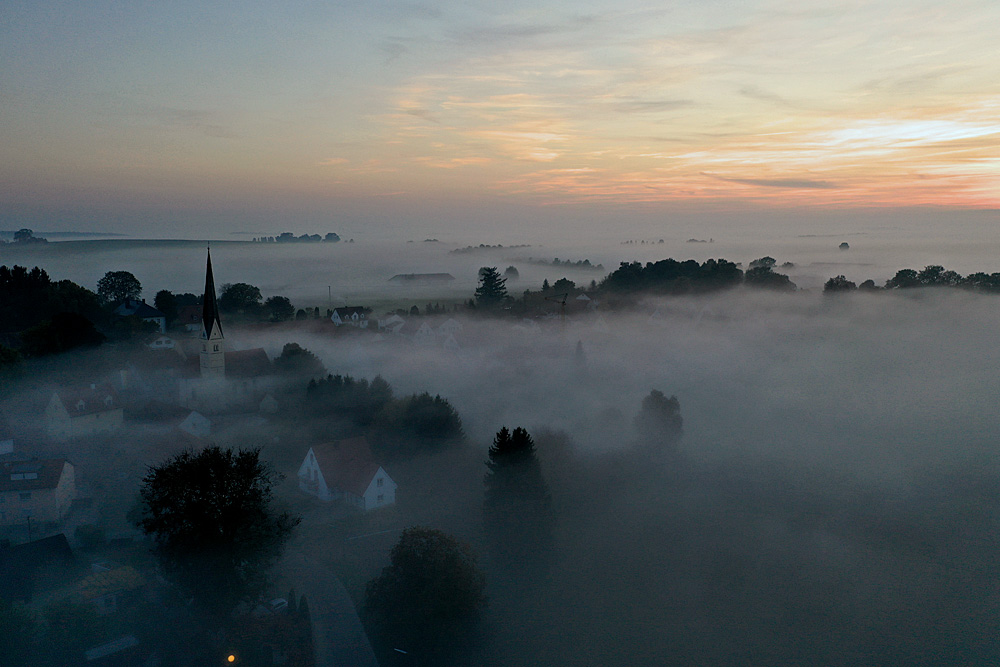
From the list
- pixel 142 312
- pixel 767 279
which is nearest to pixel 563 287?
pixel 767 279

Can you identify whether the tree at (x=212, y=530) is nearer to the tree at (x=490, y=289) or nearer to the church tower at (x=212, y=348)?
the church tower at (x=212, y=348)

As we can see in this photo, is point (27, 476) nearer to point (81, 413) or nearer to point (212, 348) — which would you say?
point (81, 413)

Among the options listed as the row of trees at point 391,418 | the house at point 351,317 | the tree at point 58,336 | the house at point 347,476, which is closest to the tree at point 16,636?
the house at point 347,476

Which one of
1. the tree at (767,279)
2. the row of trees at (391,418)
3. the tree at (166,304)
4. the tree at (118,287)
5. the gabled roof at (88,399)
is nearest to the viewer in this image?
A: the row of trees at (391,418)

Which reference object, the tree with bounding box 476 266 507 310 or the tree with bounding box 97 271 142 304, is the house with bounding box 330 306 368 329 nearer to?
the tree with bounding box 476 266 507 310

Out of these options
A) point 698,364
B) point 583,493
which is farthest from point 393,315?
point 583,493
